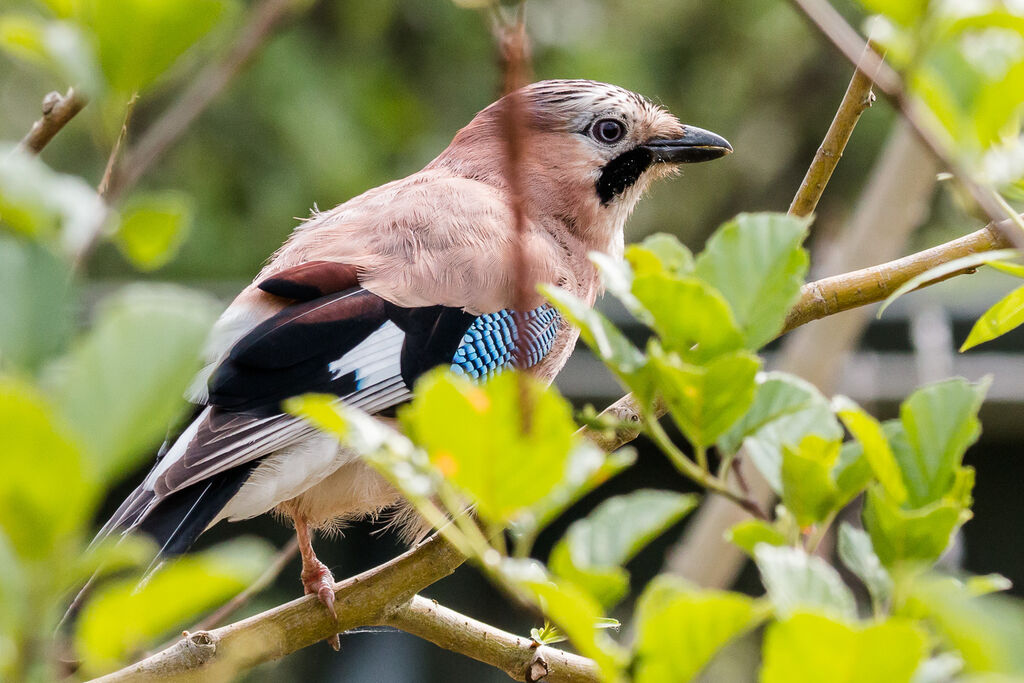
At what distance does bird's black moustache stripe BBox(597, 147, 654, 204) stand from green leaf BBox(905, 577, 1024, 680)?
2119 mm

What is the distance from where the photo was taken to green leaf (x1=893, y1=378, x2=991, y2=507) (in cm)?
68

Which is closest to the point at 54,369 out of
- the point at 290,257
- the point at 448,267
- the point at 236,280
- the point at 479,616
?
the point at 448,267

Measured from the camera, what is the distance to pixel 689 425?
0.66 metres

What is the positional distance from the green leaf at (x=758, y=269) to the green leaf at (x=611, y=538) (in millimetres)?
123

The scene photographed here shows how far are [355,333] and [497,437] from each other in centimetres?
138

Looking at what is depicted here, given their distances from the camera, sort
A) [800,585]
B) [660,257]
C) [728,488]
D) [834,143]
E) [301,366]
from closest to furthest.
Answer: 1. [800,585]
2. [728,488]
3. [660,257]
4. [834,143]
5. [301,366]

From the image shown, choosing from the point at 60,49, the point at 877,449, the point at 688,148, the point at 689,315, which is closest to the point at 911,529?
the point at 877,449

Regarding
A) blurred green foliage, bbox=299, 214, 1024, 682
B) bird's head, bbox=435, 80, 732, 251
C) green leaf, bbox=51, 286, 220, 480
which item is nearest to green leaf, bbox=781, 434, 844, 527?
blurred green foliage, bbox=299, 214, 1024, 682

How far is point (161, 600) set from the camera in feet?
1.68

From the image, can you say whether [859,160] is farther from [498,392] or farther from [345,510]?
[498,392]

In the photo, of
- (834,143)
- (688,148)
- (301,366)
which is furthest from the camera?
(688,148)

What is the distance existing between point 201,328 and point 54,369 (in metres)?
0.09

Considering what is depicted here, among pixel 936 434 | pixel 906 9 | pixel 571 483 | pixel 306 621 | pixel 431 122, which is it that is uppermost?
pixel 906 9

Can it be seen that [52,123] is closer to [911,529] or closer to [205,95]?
[205,95]
